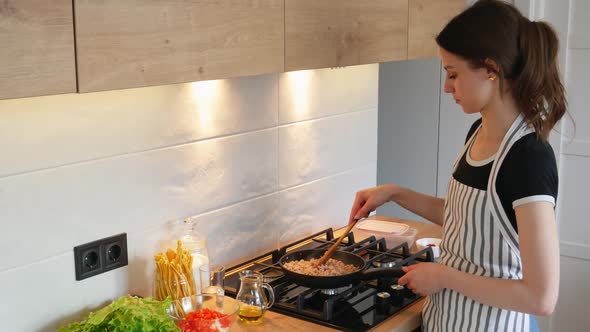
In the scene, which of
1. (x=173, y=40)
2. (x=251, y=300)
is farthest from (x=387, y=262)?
(x=173, y=40)

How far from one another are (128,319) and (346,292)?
2.01 ft

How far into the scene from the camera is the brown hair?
1.66 m

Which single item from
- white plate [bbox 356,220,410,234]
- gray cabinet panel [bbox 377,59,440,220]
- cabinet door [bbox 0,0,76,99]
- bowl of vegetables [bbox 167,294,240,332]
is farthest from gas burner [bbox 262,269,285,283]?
gray cabinet panel [bbox 377,59,440,220]

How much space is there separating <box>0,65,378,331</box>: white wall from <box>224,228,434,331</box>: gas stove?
115 mm

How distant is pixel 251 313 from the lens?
5.91 ft

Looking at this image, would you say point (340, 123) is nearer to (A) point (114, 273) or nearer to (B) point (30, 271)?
(A) point (114, 273)

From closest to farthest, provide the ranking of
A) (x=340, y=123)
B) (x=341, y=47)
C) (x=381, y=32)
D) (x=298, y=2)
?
(x=298, y=2), (x=341, y=47), (x=381, y=32), (x=340, y=123)

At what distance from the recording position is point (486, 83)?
1.70 meters

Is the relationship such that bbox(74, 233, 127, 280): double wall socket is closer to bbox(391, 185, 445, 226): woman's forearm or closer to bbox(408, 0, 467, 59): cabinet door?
bbox(391, 185, 445, 226): woman's forearm

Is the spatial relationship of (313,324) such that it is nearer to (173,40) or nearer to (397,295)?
(397,295)

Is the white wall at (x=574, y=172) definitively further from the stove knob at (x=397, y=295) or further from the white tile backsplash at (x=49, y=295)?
the white tile backsplash at (x=49, y=295)

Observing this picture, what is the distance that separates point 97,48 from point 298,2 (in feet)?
2.03

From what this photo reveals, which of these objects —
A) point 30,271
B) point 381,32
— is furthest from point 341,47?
point 30,271

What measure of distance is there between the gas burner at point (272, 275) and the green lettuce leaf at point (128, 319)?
44 centimetres
